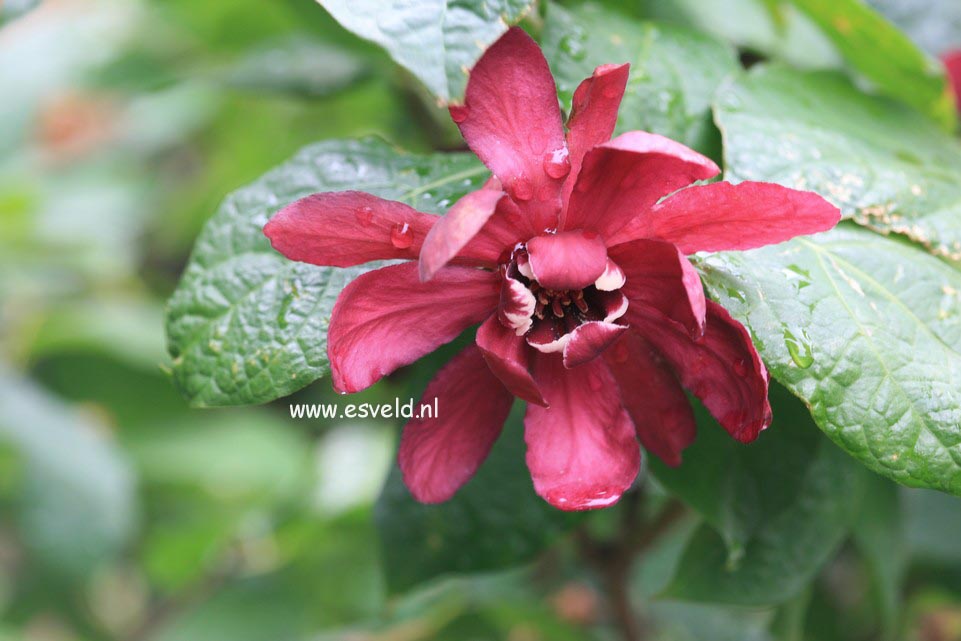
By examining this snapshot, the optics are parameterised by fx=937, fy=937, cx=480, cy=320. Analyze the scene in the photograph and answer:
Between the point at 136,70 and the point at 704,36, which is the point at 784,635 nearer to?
the point at 704,36

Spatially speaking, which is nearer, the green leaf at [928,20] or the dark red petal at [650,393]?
the dark red petal at [650,393]

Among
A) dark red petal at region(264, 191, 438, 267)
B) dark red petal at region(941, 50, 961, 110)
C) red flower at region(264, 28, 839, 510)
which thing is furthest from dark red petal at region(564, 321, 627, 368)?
dark red petal at region(941, 50, 961, 110)

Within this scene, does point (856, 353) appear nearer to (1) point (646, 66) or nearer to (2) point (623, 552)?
(1) point (646, 66)

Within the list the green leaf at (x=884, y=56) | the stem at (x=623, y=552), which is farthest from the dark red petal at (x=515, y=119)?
the stem at (x=623, y=552)

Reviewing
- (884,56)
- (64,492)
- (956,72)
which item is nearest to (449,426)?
(884,56)

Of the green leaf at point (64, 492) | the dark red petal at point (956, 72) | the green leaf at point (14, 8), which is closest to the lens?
the green leaf at point (14, 8)

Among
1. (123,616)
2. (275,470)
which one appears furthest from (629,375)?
(123,616)

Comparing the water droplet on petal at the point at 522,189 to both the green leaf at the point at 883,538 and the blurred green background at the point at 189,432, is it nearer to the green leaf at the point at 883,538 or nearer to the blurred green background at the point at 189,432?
the blurred green background at the point at 189,432
